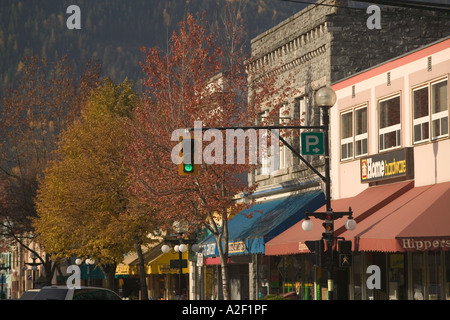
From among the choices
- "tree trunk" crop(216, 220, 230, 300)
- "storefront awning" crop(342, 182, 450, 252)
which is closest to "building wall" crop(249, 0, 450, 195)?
"tree trunk" crop(216, 220, 230, 300)

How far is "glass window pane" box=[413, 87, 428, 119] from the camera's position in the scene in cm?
2576

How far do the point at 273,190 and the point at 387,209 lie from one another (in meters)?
11.7

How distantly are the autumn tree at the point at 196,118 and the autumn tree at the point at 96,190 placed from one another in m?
5.81

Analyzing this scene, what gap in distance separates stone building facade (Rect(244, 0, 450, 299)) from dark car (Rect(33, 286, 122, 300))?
37.3 ft

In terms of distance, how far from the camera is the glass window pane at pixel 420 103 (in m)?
25.8

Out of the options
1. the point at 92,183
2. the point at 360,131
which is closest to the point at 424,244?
the point at 360,131

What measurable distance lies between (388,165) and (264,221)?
7.85 meters

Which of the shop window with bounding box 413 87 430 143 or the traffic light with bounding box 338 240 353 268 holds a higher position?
the shop window with bounding box 413 87 430 143

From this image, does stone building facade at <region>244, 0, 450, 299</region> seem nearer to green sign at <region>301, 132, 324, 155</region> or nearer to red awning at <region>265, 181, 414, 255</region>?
red awning at <region>265, 181, 414, 255</region>

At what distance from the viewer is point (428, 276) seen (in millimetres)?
25078

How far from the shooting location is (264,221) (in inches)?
1335

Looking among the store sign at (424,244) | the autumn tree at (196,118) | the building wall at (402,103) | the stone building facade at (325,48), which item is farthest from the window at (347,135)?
the store sign at (424,244)
